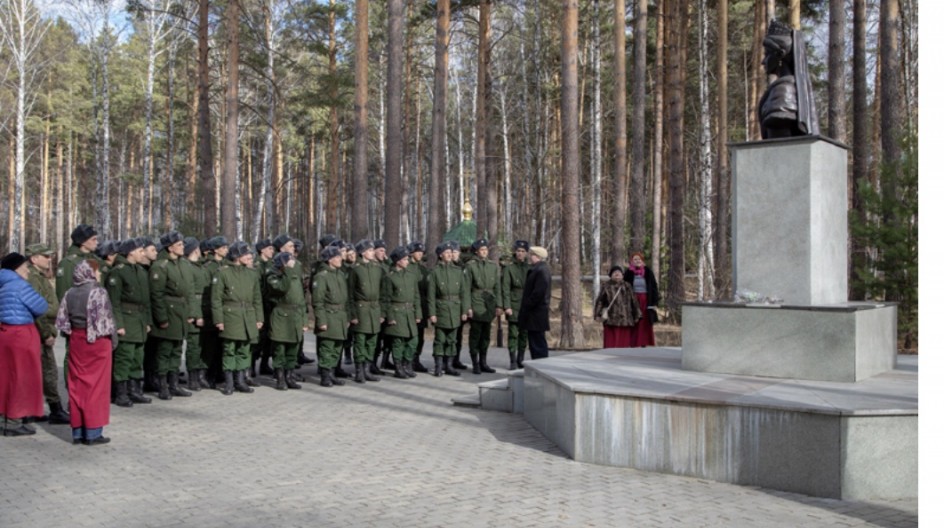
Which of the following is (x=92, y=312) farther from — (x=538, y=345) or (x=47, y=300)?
(x=538, y=345)

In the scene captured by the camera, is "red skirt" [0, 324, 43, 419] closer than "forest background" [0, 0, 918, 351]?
Yes

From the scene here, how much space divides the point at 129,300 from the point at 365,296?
130 inches

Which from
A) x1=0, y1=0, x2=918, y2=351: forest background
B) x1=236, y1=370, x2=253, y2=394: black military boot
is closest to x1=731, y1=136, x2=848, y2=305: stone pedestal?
x1=0, y1=0, x2=918, y2=351: forest background

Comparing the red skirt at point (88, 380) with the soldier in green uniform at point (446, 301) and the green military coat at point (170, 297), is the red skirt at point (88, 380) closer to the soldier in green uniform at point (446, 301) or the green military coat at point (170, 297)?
the green military coat at point (170, 297)

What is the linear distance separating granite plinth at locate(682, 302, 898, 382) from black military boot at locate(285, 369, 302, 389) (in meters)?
5.63

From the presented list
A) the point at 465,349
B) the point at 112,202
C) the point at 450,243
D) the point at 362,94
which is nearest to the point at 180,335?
the point at 450,243

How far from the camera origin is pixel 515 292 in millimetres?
12922

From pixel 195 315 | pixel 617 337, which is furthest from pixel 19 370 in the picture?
pixel 617 337

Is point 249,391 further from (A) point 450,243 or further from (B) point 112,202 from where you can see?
(B) point 112,202

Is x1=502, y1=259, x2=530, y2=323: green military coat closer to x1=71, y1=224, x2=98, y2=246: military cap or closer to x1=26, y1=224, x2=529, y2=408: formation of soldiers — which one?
x1=26, y1=224, x2=529, y2=408: formation of soldiers

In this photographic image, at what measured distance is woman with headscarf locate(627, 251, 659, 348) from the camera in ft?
42.3

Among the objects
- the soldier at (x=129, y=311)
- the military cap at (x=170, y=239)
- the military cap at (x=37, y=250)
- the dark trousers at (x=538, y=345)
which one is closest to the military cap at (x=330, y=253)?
the military cap at (x=170, y=239)

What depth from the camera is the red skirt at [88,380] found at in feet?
25.4

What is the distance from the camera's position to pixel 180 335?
34.8ft
